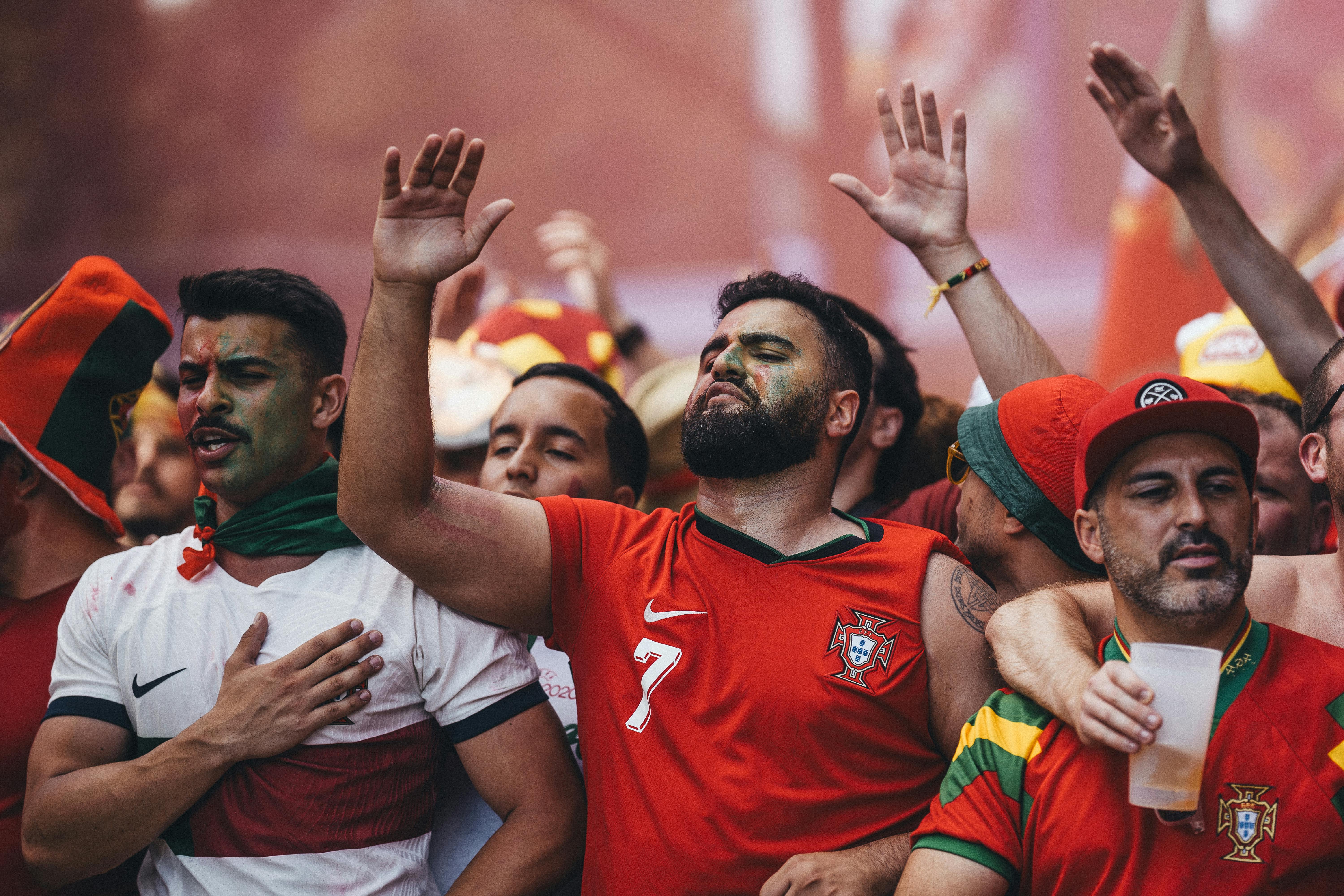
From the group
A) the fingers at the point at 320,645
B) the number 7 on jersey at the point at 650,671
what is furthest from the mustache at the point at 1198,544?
the fingers at the point at 320,645

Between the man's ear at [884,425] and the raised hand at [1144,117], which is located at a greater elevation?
the raised hand at [1144,117]

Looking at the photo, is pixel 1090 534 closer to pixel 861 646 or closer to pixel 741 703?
pixel 861 646

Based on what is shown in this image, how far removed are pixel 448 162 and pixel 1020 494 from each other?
5.35 ft

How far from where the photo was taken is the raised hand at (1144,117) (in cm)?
316

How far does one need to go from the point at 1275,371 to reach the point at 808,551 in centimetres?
216

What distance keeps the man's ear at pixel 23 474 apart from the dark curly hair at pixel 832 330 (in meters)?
1.98

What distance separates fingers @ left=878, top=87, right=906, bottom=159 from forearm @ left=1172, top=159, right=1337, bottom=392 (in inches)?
35.2

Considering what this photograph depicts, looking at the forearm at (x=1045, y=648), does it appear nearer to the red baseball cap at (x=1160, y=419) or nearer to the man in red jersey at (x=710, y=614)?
the man in red jersey at (x=710, y=614)

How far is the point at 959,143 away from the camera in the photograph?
316 centimetres

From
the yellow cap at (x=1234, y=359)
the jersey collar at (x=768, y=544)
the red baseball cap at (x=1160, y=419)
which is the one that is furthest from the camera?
the yellow cap at (x=1234, y=359)

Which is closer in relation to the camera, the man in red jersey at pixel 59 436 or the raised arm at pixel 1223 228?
the man in red jersey at pixel 59 436

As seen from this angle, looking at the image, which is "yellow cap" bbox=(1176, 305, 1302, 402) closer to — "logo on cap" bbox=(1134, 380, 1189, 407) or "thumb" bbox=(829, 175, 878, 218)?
"thumb" bbox=(829, 175, 878, 218)

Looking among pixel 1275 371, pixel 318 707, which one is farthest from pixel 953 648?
pixel 1275 371

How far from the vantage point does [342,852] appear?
2230mm
